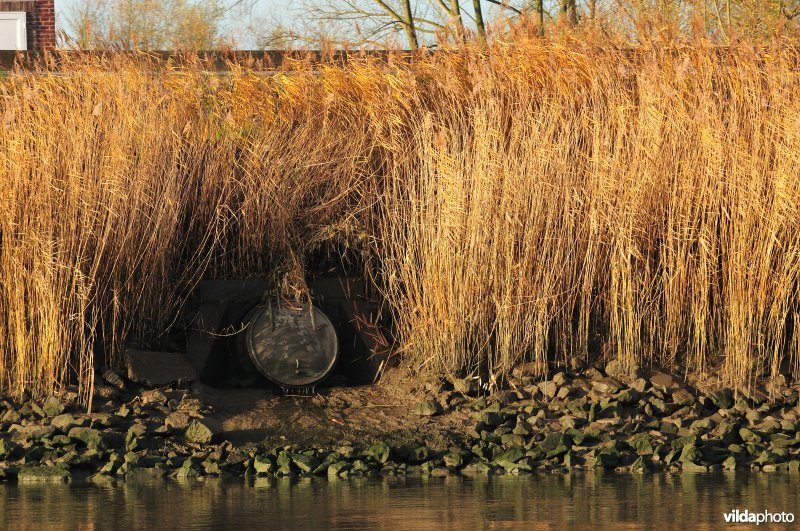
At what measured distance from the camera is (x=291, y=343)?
7.89 metres

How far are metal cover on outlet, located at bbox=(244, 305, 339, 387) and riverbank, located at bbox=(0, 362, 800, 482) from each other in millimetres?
164

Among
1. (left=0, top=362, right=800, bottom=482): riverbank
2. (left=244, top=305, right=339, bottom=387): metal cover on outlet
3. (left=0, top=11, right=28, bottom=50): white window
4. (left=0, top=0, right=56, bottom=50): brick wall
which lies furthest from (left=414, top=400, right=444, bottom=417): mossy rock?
(left=0, top=11, right=28, bottom=50): white window

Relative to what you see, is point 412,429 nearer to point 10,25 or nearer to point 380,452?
point 380,452

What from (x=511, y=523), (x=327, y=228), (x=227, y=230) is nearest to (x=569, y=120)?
(x=327, y=228)

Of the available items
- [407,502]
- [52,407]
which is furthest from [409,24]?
[407,502]

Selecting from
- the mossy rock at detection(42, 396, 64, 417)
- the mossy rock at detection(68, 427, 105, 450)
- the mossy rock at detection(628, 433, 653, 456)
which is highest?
the mossy rock at detection(42, 396, 64, 417)

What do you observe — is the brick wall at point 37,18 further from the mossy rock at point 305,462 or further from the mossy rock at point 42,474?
the mossy rock at point 305,462

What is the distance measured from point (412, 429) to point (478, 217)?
1.36m

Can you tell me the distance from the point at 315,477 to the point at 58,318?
1.98 metres

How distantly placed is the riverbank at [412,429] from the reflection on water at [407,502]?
10.0 inches

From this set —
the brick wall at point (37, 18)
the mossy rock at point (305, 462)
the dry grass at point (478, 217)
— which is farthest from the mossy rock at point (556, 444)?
the brick wall at point (37, 18)

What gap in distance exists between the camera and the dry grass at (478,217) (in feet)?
24.3

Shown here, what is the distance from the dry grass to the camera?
7418 millimetres

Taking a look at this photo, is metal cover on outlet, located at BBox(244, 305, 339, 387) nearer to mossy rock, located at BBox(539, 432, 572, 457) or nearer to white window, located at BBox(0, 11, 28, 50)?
mossy rock, located at BBox(539, 432, 572, 457)
